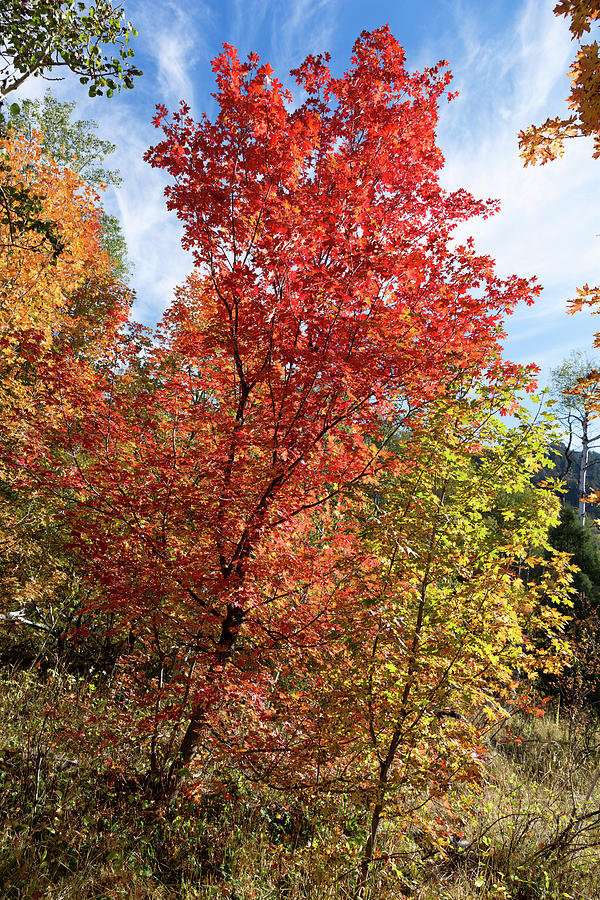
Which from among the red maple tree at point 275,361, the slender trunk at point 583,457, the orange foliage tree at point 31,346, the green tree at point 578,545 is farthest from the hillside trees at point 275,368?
the slender trunk at point 583,457

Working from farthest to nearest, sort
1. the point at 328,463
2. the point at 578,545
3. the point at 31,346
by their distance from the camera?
the point at 578,545 → the point at 31,346 → the point at 328,463

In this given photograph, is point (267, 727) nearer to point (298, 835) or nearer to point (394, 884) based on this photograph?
point (298, 835)

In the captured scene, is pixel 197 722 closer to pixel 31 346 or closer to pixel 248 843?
pixel 248 843

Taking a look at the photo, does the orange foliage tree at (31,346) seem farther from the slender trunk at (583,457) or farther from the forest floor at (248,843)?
the slender trunk at (583,457)

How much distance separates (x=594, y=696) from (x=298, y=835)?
418 inches

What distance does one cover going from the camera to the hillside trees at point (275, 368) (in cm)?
387

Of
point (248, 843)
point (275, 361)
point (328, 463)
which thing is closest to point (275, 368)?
point (275, 361)

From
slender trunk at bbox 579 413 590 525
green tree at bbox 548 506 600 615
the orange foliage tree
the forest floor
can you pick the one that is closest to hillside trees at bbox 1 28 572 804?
the forest floor

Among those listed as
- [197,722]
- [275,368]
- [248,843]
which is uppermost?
[275,368]

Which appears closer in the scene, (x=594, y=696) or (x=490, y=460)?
(x=490, y=460)

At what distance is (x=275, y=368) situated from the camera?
4.50 metres

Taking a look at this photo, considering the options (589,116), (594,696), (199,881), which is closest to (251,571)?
(199,881)

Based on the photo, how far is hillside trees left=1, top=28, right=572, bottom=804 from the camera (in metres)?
3.87

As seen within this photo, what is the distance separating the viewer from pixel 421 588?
3.83 metres
